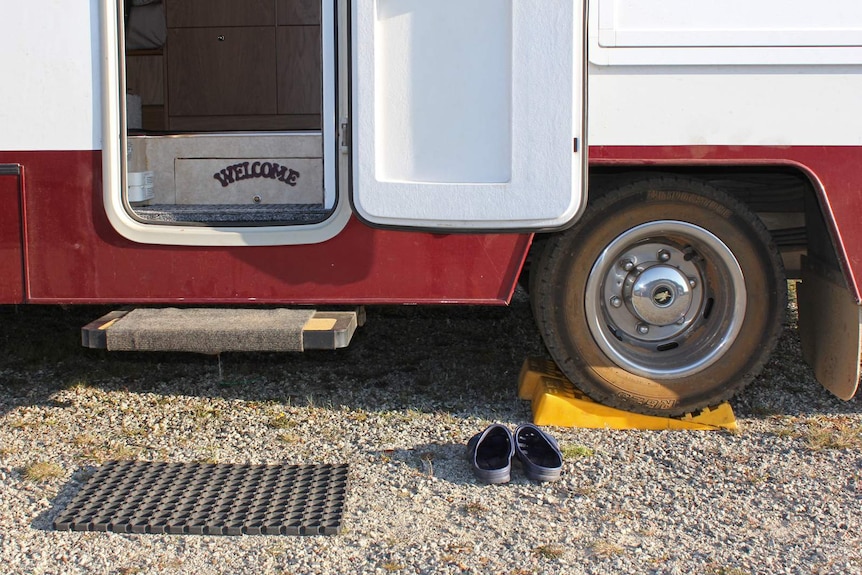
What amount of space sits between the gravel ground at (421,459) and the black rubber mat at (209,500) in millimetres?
53

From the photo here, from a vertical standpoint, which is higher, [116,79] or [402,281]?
[116,79]

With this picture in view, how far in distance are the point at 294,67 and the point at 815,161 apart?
4028mm

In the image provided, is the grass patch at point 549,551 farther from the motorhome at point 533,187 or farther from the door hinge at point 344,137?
the door hinge at point 344,137

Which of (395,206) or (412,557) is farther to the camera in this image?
(395,206)

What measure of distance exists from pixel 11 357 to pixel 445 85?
274 cm

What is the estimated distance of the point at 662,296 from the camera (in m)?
3.96

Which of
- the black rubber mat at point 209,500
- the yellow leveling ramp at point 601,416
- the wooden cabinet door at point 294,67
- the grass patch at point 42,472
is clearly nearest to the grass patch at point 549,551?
the black rubber mat at point 209,500

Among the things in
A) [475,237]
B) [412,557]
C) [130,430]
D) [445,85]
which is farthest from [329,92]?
[412,557]

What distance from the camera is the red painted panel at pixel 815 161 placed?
142 inches

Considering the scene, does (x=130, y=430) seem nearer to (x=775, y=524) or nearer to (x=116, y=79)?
(x=116, y=79)

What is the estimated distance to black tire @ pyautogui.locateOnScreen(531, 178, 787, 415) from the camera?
12.6 ft

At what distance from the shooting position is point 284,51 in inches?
263

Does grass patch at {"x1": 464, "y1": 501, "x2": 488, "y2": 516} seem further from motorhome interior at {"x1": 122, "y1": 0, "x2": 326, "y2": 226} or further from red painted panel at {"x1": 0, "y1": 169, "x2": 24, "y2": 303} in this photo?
motorhome interior at {"x1": 122, "y1": 0, "x2": 326, "y2": 226}

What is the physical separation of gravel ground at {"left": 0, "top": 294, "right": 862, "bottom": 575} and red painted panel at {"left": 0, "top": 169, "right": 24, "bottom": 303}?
550 millimetres
